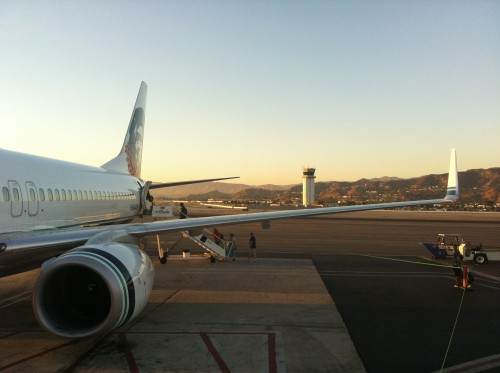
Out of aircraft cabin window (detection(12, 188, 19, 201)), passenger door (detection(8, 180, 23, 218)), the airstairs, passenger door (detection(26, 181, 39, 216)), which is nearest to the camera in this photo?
passenger door (detection(8, 180, 23, 218))

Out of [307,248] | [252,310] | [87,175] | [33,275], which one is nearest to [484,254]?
[307,248]

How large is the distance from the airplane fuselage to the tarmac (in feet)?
7.77

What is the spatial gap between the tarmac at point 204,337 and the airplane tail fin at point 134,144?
841 cm

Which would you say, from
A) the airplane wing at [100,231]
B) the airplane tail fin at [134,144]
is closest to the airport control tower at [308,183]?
the airplane tail fin at [134,144]

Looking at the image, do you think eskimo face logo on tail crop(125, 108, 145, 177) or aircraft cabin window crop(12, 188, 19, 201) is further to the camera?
eskimo face logo on tail crop(125, 108, 145, 177)

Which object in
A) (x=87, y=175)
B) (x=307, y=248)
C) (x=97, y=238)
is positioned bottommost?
(x=307, y=248)

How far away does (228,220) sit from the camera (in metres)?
10.5

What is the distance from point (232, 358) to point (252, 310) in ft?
10.9

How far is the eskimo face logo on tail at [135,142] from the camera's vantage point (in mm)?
22125

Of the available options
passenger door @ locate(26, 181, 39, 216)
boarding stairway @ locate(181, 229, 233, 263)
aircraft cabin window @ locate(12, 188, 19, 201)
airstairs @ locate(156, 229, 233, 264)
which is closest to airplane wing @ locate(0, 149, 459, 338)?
aircraft cabin window @ locate(12, 188, 19, 201)

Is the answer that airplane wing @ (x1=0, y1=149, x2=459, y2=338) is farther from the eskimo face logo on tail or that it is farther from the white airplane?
the eskimo face logo on tail

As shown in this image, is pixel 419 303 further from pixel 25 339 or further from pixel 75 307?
pixel 25 339

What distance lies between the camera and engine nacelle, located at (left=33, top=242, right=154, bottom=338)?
7023 mm

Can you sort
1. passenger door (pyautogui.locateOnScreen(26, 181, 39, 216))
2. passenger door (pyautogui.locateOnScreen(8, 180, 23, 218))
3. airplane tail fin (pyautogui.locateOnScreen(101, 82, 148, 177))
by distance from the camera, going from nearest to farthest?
passenger door (pyautogui.locateOnScreen(8, 180, 23, 218)) → passenger door (pyautogui.locateOnScreen(26, 181, 39, 216)) → airplane tail fin (pyautogui.locateOnScreen(101, 82, 148, 177))
